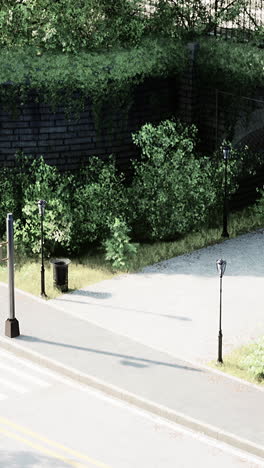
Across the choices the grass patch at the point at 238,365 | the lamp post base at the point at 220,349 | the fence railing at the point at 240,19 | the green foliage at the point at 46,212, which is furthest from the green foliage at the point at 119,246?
the fence railing at the point at 240,19

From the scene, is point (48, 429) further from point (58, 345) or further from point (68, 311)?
point (68, 311)

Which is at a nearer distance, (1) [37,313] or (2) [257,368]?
(2) [257,368]

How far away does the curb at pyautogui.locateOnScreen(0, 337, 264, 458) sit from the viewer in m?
23.3

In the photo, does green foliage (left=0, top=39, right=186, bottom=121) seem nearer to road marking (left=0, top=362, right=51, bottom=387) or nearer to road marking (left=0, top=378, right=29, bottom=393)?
road marking (left=0, top=362, right=51, bottom=387)

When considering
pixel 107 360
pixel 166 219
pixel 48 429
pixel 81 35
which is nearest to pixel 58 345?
pixel 107 360

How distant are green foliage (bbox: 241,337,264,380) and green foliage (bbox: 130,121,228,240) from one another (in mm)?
9210

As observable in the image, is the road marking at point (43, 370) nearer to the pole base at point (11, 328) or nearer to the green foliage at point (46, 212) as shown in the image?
the pole base at point (11, 328)

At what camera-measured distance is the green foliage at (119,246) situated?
33438mm

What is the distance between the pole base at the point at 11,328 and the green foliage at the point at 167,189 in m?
7.76

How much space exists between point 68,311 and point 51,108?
8111mm

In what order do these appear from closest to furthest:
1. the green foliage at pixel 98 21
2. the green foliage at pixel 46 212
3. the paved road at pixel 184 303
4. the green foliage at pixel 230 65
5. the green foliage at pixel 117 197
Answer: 1. the paved road at pixel 184 303
2. the green foliage at pixel 46 212
3. the green foliage at pixel 117 197
4. the green foliage at pixel 98 21
5. the green foliage at pixel 230 65

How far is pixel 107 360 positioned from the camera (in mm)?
27203

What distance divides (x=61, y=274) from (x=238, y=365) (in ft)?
21.9

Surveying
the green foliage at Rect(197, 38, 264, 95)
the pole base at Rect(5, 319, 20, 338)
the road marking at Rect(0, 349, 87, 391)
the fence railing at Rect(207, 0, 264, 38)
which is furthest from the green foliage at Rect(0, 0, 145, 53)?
the road marking at Rect(0, 349, 87, 391)
